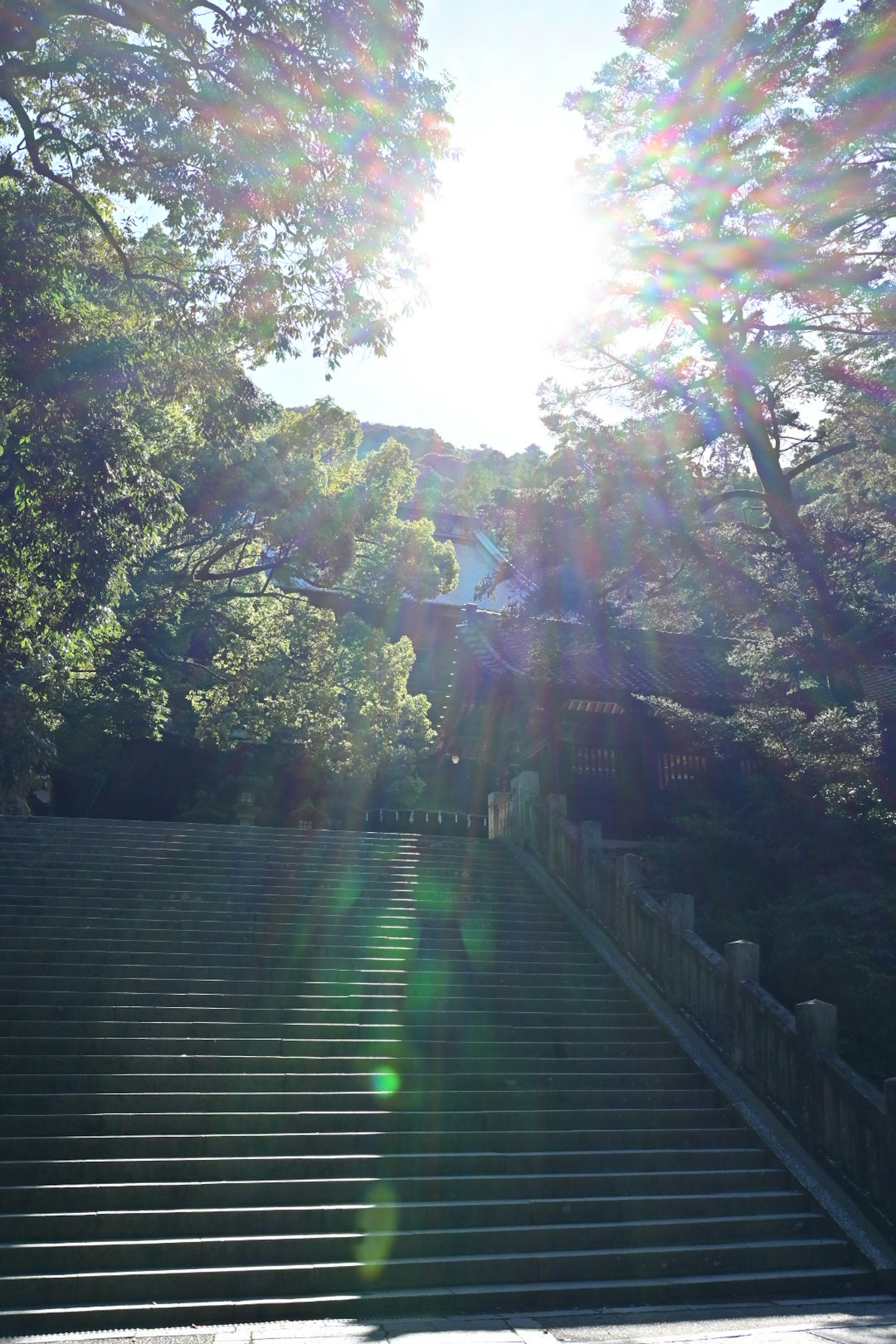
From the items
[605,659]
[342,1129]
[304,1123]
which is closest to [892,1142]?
[342,1129]

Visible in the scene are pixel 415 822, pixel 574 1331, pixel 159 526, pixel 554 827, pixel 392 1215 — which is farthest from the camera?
pixel 415 822

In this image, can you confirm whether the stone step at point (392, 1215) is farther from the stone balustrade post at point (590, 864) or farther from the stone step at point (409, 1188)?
the stone balustrade post at point (590, 864)

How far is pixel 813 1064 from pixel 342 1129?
12.2ft

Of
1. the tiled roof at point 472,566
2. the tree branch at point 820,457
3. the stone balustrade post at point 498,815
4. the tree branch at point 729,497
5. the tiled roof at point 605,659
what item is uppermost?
the tiled roof at point 472,566

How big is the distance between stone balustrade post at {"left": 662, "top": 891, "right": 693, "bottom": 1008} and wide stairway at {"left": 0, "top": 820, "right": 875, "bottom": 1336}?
0.37m

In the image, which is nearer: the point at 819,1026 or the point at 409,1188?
the point at 409,1188

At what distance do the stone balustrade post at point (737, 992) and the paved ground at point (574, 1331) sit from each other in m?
2.91

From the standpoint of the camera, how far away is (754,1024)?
941cm

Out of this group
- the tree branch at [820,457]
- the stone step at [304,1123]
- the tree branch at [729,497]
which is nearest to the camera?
the stone step at [304,1123]

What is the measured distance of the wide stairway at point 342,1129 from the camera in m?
6.58

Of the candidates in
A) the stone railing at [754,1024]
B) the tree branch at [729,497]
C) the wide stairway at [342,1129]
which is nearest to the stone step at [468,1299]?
the wide stairway at [342,1129]

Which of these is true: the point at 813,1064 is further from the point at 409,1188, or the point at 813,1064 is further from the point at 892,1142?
the point at 409,1188

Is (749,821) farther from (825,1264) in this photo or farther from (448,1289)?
(448,1289)

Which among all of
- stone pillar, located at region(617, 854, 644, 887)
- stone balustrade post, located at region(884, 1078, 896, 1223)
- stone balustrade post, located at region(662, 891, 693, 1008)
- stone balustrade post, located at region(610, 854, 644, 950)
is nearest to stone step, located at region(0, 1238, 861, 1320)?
stone balustrade post, located at region(884, 1078, 896, 1223)
